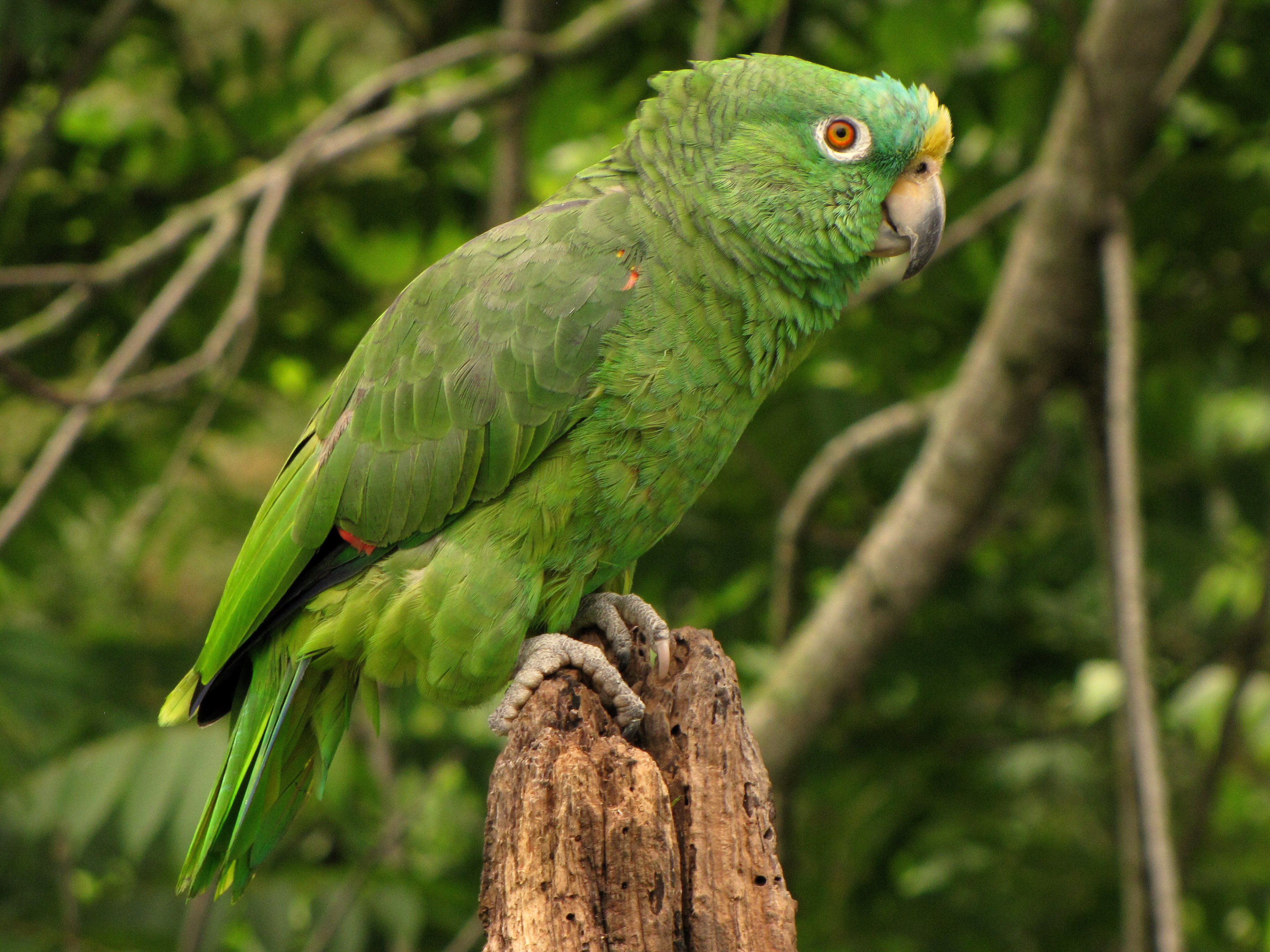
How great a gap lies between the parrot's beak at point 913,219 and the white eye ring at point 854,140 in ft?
0.47

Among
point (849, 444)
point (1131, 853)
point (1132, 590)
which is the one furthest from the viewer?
point (849, 444)

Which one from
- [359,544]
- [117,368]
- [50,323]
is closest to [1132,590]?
[359,544]

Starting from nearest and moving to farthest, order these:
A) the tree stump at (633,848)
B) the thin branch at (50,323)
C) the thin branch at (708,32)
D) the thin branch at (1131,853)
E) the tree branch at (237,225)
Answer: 1. the tree stump at (633,848)
2. the tree branch at (237,225)
3. the thin branch at (50,323)
4. the thin branch at (1131,853)
5. the thin branch at (708,32)

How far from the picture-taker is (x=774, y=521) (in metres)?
4.89

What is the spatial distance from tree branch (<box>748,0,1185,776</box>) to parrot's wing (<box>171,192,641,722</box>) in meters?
1.81

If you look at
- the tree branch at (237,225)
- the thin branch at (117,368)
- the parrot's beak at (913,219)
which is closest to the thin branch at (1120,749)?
the parrot's beak at (913,219)

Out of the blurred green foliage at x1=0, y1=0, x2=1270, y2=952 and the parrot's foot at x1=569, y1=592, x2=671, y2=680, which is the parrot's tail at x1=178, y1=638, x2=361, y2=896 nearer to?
the parrot's foot at x1=569, y1=592, x2=671, y2=680

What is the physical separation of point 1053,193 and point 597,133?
2.42 m

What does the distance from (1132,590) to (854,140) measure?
175cm

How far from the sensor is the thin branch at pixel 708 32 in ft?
13.8

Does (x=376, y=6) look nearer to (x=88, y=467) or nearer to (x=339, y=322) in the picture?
(x=339, y=322)

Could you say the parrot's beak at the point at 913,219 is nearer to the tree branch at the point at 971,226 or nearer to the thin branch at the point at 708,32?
the tree branch at the point at 971,226

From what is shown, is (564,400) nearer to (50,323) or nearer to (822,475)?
(822,475)

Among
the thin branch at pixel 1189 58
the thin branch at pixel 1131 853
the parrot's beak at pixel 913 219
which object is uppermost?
the thin branch at pixel 1189 58
